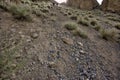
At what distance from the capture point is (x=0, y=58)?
5.25 metres

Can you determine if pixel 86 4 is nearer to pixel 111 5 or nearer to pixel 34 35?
pixel 111 5

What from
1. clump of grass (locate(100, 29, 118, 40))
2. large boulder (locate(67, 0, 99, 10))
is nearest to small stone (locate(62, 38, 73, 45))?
clump of grass (locate(100, 29, 118, 40))

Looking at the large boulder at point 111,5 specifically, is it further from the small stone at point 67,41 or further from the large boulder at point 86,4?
the small stone at point 67,41

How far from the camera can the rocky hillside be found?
17.1 feet

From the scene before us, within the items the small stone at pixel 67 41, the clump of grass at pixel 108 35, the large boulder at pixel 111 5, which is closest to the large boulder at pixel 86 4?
the large boulder at pixel 111 5

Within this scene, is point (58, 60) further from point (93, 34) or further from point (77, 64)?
point (93, 34)

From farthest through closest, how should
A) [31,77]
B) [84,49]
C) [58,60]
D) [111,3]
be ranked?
[111,3] → [84,49] → [58,60] → [31,77]

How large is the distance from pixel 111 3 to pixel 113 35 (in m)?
28.3

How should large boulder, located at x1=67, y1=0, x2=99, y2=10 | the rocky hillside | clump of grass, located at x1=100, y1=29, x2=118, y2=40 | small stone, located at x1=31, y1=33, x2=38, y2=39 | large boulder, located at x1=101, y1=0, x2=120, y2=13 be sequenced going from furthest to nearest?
1. large boulder, located at x1=67, y1=0, x2=99, y2=10
2. large boulder, located at x1=101, y1=0, x2=120, y2=13
3. clump of grass, located at x1=100, y1=29, x2=118, y2=40
4. small stone, located at x1=31, y1=33, x2=38, y2=39
5. the rocky hillside

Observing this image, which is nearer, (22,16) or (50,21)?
(22,16)

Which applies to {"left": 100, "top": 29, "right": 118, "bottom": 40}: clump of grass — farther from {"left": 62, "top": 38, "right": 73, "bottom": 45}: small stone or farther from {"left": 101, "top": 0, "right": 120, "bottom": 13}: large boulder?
{"left": 101, "top": 0, "right": 120, "bottom": 13}: large boulder

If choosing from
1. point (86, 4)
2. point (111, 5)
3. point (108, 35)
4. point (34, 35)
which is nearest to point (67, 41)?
point (34, 35)

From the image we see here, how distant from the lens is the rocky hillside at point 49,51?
17.1 ft

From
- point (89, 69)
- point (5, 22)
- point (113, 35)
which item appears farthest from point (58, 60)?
point (113, 35)
